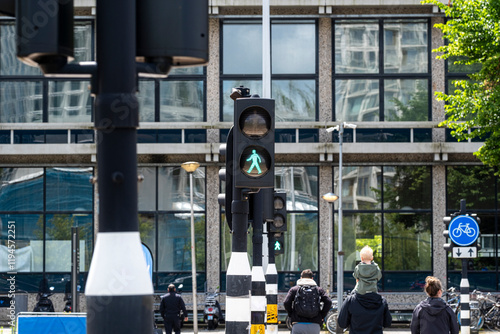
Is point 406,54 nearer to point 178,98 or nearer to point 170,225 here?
point 178,98

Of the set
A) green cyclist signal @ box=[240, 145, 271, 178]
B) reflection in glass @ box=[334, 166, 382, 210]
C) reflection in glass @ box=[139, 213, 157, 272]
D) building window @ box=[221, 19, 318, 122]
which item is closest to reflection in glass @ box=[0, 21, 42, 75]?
reflection in glass @ box=[139, 213, 157, 272]

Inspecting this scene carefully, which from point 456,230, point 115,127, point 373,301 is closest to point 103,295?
point 115,127

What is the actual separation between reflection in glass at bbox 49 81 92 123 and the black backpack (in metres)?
20.4

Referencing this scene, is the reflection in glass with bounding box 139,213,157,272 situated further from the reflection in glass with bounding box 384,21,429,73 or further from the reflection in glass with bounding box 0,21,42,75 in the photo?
the reflection in glass with bounding box 384,21,429,73

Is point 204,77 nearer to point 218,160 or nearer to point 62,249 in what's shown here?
point 218,160

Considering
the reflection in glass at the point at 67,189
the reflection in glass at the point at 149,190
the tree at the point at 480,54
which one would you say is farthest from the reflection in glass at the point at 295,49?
the tree at the point at 480,54

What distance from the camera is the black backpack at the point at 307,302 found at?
482 inches

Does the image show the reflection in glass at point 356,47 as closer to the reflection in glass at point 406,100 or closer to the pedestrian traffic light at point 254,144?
the reflection in glass at point 406,100

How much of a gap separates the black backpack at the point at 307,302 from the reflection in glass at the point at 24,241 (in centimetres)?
2046

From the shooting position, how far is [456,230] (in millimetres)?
16500

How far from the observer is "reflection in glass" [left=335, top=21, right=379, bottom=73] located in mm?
31688

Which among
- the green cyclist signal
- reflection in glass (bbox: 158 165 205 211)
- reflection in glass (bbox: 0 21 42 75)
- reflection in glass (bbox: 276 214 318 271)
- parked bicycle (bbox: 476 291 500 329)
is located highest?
reflection in glass (bbox: 0 21 42 75)

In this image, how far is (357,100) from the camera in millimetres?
31625

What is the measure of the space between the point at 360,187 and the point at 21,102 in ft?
39.4
